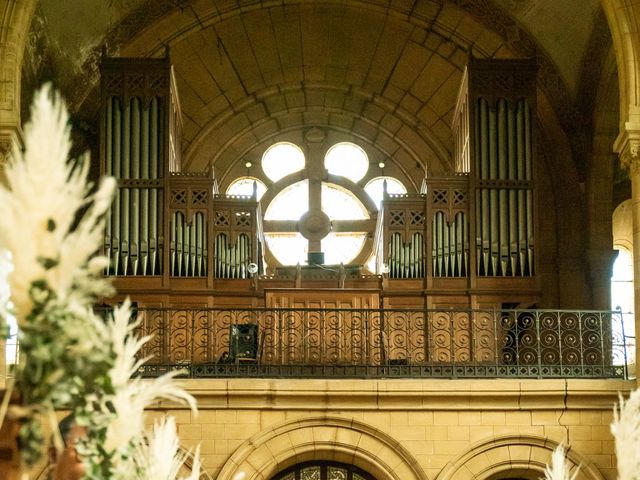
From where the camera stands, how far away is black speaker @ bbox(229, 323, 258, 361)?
584 inches

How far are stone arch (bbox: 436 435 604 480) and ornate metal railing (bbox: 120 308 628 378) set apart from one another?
0.72m

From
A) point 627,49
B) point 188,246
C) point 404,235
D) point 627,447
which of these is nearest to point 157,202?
point 188,246

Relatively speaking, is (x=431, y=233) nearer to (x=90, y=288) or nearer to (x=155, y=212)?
(x=155, y=212)

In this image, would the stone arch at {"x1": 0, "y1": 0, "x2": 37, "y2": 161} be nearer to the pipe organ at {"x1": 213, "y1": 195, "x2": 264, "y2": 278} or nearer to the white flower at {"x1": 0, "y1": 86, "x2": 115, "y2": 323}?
the pipe organ at {"x1": 213, "y1": 195, "x2": 264, "y2": 278}

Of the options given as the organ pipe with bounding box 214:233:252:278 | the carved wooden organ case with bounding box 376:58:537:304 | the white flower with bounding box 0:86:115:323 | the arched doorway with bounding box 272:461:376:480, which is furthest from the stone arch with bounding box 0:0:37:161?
the white flower with bounding box 0:86:115:323

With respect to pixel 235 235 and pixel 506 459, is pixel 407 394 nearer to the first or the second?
pixel 506 459

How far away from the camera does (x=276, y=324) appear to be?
15.8 meters

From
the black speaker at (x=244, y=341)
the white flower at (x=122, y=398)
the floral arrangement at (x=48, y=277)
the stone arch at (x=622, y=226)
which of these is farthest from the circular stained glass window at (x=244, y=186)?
the floral arrangement at (x=48, y=277)

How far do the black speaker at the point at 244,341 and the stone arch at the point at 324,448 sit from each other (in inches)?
36.7

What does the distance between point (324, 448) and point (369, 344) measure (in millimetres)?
1210

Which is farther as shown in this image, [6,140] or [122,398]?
[6,140]

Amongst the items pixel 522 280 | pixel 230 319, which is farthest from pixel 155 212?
pixel 522 280

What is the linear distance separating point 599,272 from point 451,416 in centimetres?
483

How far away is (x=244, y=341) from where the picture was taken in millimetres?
15047
